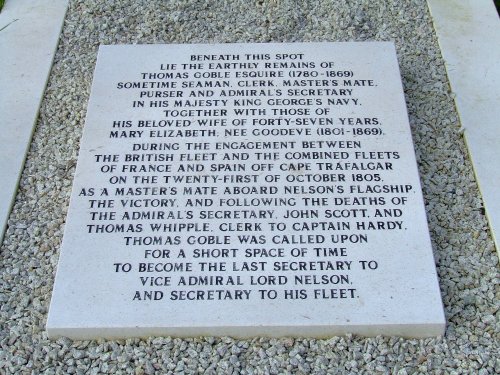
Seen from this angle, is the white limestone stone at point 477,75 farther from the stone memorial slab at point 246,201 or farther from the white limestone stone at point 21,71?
the white limestone stone at point 21,71

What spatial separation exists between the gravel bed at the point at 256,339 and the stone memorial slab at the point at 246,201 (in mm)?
98

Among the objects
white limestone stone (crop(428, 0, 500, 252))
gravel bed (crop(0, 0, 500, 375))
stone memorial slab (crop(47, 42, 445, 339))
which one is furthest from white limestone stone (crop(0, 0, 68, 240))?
white limestone stone (crop(428, 0, 500, 252))

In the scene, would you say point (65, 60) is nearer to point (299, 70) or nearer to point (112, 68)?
point (112, 68)

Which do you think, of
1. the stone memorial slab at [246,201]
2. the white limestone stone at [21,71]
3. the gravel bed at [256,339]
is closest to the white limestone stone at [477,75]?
the gravel bed at [256,339]

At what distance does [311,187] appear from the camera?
3557 mm

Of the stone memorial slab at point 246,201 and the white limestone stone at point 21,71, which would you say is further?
the white limestone stone at point 21,71

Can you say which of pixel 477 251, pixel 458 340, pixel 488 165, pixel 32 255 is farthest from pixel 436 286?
pixel 32 255

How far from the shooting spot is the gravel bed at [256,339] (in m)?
3.11

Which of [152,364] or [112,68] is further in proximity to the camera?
[112,68]

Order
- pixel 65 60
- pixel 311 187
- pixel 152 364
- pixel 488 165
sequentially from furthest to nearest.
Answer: pixel 65 60 < pixel 488 165 < pixel 311 187 < pixel 152 364

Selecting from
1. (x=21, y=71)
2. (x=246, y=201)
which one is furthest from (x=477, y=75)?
(x=21, y=71)

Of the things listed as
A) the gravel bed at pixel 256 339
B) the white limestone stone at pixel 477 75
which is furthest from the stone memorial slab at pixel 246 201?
the white limestone stone at pixel 477 75

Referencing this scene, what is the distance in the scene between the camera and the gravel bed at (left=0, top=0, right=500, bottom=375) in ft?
10.2

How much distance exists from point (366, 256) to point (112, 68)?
199 centimetres
